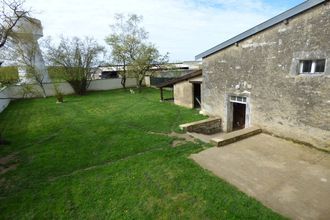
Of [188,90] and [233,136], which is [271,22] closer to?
[233,136]

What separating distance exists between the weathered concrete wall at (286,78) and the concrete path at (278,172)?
828 mm

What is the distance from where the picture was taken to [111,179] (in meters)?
5.87

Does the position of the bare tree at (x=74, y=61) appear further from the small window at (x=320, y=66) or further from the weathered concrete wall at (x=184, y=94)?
the small window at (x=320, y=66)

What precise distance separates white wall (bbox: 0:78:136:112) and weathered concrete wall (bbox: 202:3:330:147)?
18.4m

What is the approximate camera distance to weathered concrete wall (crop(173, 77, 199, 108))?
15.0 m

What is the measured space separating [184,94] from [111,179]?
1067cm

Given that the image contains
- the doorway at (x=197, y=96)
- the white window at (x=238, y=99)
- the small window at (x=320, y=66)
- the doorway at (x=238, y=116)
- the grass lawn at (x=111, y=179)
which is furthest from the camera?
the doorway at (x=197, y=96)

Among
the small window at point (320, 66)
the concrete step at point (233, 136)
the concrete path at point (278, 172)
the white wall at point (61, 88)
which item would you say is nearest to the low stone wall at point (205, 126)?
the concrete step at point (233, 136)

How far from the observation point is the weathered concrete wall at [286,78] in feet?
21.7

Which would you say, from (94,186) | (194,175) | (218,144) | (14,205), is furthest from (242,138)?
(14,205)

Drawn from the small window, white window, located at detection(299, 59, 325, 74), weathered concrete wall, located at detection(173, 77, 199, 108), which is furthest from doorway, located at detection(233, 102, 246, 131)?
weathered concrete wall, located at detection(173, 77, 199, 108)

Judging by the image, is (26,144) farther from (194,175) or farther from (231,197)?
(231,197)

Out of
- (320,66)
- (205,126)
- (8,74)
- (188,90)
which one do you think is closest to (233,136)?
(205,126)

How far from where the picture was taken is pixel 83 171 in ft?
21.3
